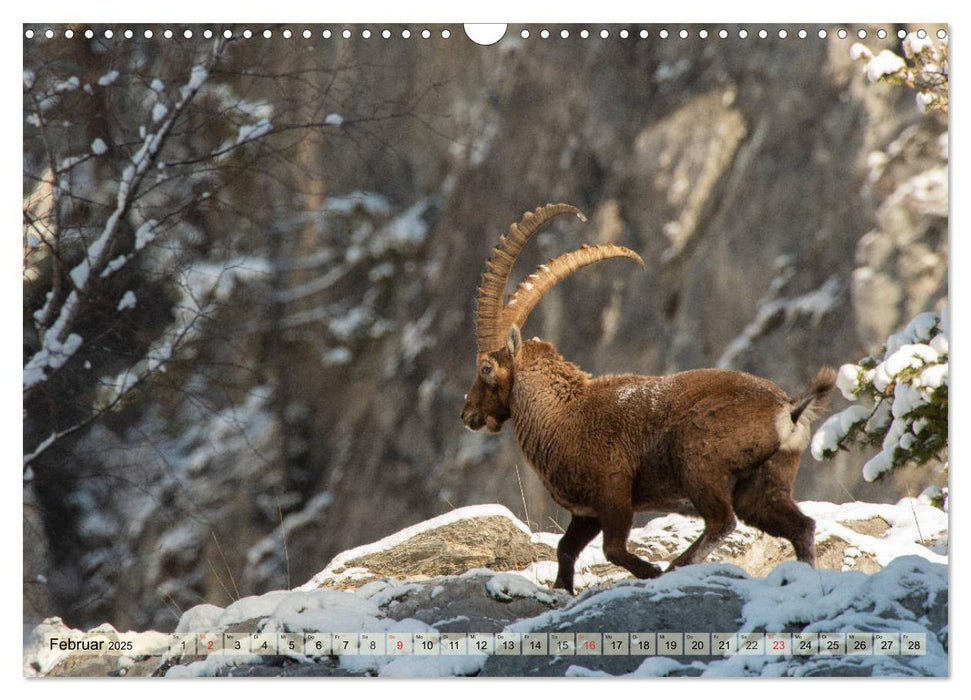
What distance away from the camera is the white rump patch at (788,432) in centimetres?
754

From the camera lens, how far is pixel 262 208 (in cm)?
977

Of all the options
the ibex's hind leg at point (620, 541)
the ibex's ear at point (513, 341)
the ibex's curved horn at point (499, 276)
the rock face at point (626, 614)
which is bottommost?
the rock face at point (626, 614)

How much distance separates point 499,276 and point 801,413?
2.17 metres

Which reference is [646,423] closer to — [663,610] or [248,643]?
[663,610]

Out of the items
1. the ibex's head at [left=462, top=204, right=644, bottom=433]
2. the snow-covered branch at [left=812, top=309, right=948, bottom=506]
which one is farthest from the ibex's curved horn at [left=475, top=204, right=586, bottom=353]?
the snow-covered branch at [left=812, top=309, right=948, bottom=506]

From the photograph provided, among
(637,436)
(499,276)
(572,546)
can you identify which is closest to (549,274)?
(499,276)

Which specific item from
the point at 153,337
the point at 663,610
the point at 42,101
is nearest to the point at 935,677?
the point at 663,610

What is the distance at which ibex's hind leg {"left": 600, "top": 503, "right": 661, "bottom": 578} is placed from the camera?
7547 millimetres

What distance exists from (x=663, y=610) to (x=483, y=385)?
Answer: 7.02ft

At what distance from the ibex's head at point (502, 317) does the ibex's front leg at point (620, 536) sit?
1156 millimetres

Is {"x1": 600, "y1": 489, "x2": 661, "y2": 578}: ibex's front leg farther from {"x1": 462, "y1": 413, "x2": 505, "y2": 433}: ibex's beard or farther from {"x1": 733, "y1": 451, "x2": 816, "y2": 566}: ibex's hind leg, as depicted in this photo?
{"x1": 462, "y1": 413, "x2": 505, "y2": 433}: ibex's beard

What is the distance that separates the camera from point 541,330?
11766 millimetres

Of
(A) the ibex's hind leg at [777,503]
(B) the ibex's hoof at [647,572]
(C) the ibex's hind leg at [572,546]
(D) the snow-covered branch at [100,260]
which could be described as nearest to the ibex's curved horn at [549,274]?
(C) the ibex's hind leg at [572,546]

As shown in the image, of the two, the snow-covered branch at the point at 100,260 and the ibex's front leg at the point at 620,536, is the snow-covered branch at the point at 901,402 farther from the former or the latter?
the snow-covered branch at the point at 100,260
